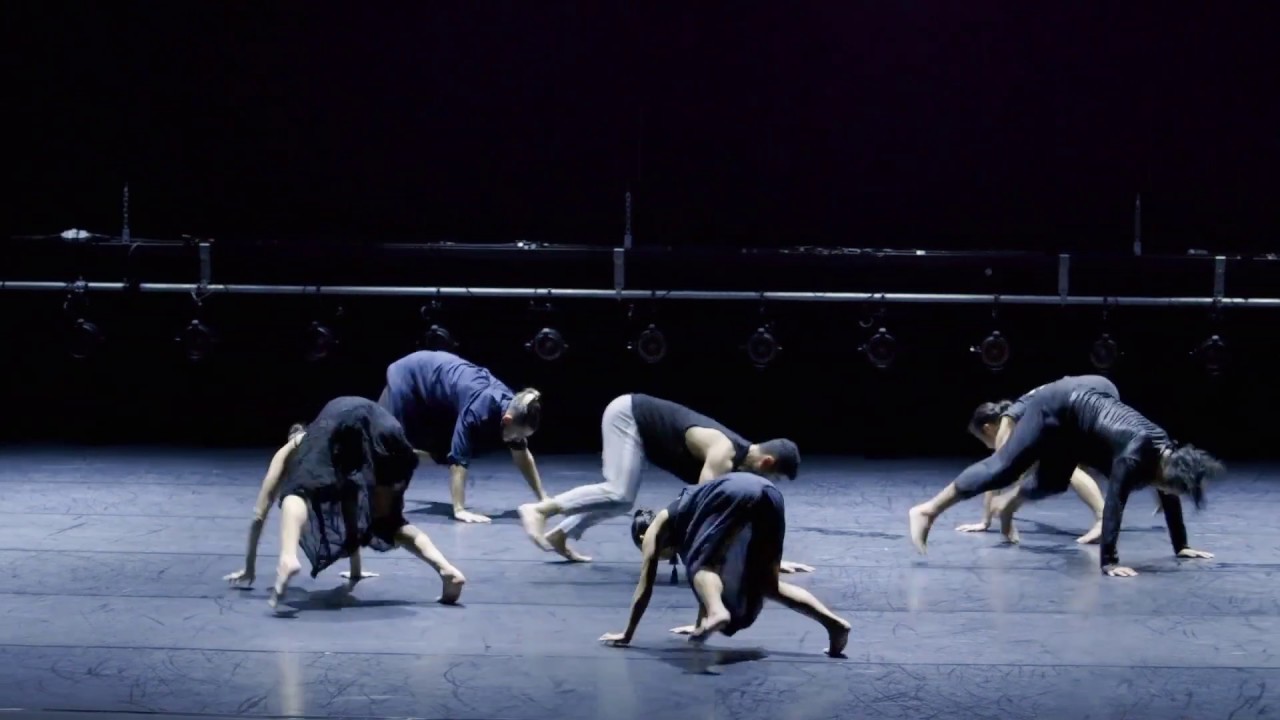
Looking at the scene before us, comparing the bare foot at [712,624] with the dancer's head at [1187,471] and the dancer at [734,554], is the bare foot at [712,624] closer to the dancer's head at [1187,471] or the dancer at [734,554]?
the dancer at [734,554]

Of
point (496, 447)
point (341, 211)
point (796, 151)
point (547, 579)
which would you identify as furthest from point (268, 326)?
point (547, 579)

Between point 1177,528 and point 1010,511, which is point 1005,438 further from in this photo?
point 1177,528

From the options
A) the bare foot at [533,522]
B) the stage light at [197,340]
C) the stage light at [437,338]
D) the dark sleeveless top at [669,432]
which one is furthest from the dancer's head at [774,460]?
the stage light at [197,340]

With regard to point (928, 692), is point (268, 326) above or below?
above

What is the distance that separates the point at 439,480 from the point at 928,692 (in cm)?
467

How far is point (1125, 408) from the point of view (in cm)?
648

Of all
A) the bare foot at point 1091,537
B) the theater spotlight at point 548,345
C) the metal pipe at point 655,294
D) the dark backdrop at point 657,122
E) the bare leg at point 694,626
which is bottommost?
the bare foot at point 1091,537

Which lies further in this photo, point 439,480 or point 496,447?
point 496,447

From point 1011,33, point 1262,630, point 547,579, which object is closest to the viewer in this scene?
point 1262,630

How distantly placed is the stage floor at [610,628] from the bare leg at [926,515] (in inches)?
5.1

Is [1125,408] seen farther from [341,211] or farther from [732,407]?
[341,211]

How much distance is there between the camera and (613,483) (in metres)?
6.14

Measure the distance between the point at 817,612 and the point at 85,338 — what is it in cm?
592

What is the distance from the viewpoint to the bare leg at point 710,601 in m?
4.62
